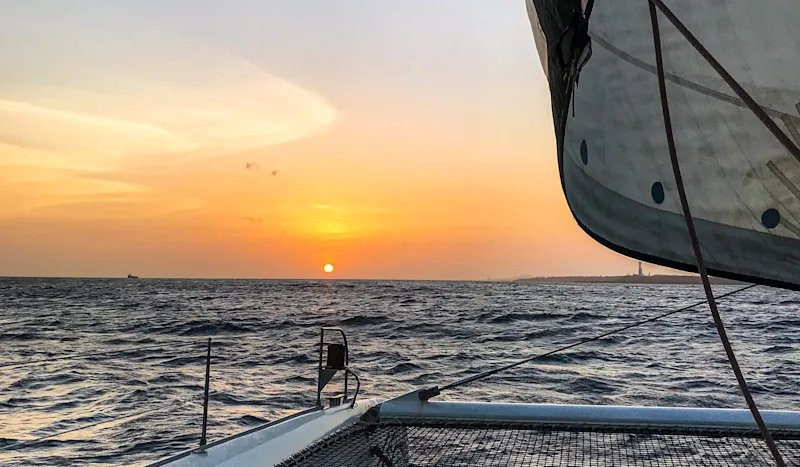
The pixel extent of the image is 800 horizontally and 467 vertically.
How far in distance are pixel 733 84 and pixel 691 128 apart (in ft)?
0.98

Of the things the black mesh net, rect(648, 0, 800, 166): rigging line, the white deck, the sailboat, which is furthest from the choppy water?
rect(648, 0, 800, 166): rigging line

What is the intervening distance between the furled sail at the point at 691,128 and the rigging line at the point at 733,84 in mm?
34

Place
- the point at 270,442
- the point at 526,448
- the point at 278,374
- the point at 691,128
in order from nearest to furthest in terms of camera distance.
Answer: the point at 691,128, the point at 270,442, the point at 526,448, the point at 278,374

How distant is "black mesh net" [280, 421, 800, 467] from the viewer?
4.86 m

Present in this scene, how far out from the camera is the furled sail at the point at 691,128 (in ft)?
7.05

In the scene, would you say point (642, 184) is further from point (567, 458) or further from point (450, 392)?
point (450, 392)

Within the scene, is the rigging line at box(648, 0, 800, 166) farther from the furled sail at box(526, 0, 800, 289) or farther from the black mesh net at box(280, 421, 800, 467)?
the black mesh net at box(280, 421, 800, 467)

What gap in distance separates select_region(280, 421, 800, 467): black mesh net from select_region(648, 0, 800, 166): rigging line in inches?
134

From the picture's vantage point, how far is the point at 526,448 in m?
5.11

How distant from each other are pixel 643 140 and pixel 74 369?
63.5 ft

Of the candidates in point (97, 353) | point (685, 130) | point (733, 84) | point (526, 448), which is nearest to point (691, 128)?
point (685, 130)

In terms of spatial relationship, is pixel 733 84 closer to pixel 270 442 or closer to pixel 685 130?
pixel 685 130

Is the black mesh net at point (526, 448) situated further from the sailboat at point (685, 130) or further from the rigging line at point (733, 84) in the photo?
the rigging line at point (733, 84)

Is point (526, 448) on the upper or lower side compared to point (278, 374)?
upper
